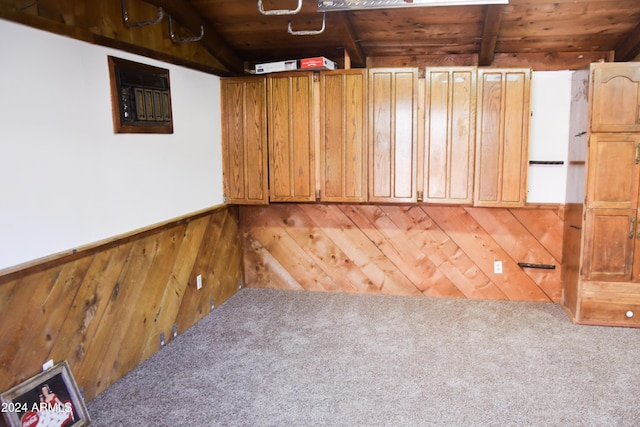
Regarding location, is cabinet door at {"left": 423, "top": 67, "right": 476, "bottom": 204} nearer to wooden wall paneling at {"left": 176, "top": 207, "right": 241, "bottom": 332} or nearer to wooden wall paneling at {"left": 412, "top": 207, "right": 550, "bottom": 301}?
wooden wall paneling at {"left": 412, "top": 207, "right": 550, "bottom": 301}

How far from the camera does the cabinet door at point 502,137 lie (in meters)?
3.76

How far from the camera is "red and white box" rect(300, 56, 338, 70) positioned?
154 inches

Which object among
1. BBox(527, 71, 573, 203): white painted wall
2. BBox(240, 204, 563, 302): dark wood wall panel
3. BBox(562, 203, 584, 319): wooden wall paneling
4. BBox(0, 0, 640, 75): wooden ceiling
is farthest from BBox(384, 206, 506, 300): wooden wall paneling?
BBox(0, 0, 640, 75): wooden ceiling

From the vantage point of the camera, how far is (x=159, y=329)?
3340mm

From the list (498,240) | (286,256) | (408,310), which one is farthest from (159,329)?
(498,240)

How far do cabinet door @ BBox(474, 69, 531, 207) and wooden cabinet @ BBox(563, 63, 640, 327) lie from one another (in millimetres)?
475

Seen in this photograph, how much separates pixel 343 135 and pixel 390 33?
2.91 ft

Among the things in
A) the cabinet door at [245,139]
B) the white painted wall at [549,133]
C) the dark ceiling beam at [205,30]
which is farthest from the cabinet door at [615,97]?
the dark ceiling beam at [205,30]

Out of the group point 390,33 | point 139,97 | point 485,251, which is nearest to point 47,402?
point 139,97

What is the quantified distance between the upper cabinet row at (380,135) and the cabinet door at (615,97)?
1.58 ft

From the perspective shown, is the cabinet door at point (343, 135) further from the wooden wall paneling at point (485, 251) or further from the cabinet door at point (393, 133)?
the wooden wall paneling at point (485, 251)

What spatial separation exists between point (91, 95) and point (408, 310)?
113 inches

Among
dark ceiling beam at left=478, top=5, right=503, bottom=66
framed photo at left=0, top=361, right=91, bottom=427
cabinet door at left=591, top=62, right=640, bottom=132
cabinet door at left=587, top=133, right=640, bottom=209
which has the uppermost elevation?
dark ceiling beam at left=478, top=5, right=503, bottom=66

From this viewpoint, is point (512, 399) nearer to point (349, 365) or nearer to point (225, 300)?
point (349, 365)
